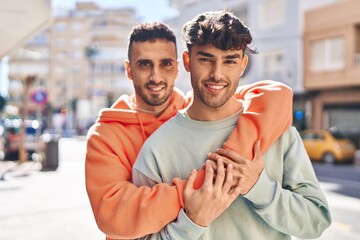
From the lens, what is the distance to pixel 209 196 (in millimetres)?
1705

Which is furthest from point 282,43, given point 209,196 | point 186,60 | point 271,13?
point 209,196

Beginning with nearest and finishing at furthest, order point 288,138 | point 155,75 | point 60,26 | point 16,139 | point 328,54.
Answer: point 288,138 → point 155,75 → point 16,139 → point 328,54 → point 60,26

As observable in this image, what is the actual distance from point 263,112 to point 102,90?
72.7m

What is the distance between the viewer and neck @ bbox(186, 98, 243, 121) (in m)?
1.93

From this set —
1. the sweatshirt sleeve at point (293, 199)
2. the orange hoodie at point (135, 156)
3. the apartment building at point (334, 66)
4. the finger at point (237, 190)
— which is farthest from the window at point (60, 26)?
the finger at point (237, 190)

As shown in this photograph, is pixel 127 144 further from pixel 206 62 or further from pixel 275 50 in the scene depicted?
pixel 275 50

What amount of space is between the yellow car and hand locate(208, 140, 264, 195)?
18.3m

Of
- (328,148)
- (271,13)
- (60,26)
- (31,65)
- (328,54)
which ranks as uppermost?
(60,26)

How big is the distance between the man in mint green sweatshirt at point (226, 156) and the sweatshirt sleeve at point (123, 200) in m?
0.08

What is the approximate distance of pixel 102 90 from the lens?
73.4m

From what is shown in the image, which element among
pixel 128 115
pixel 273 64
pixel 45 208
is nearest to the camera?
pixel 128 115

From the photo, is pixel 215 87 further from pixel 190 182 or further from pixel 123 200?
pixel 123 200

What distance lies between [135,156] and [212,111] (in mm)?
391

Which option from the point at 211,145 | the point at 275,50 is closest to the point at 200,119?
the point at 211,145
